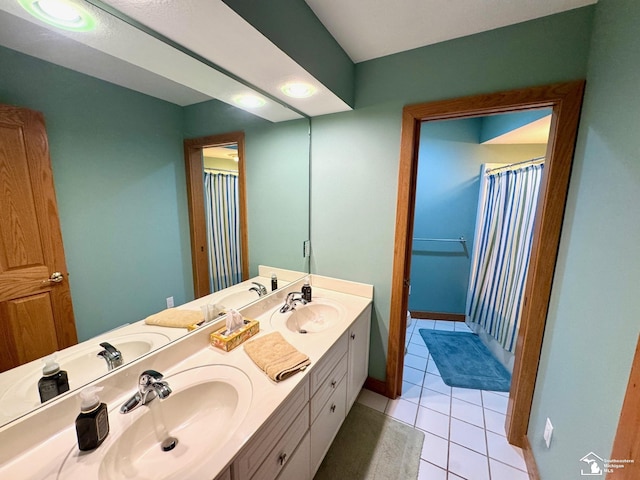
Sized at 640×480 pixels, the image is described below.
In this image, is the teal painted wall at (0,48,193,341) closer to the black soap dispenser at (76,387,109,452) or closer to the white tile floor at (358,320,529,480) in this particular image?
the black soap dispenser at (76,387,109,452)

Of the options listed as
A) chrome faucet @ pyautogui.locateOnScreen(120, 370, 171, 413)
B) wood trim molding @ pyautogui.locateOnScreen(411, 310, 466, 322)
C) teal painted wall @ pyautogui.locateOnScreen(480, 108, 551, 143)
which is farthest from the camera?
wood trim molding @ pyautogui.locateOnScreen(411, 310, 466, 322)

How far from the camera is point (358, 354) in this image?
5.64 feet

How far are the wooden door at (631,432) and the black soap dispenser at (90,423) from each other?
1.39 m

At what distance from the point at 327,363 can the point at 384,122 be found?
151 cm

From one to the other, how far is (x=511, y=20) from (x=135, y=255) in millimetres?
2067

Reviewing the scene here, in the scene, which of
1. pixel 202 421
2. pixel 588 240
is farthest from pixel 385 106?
pixel 202 421

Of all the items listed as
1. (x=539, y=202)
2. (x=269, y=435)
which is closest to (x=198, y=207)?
(x=269, y=435)

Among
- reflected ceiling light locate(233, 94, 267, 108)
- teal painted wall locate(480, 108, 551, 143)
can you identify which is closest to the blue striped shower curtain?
teal painted wall locate(480, 108, 551, 143)

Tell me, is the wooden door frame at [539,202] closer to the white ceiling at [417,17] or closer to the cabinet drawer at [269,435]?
the white ceiling at [417,17]

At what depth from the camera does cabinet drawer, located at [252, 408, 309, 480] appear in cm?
87

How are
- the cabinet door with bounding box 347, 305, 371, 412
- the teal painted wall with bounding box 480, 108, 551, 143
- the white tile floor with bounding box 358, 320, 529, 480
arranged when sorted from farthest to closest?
the teal painted wall with bounding box 480, 108, 551, 143 < the cabinet door with bounding box 347, 305, 371, 412 < the white tile floor with bounding box 358, 320, 529, 480

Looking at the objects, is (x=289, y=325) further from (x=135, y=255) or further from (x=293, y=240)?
(x=135, y=255)

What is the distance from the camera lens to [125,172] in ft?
3.00

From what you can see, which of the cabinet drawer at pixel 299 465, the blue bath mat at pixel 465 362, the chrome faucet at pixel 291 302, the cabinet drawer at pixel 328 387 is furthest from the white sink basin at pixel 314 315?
the blue bath mat at pixel 465 362
